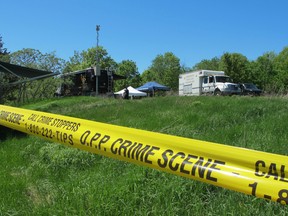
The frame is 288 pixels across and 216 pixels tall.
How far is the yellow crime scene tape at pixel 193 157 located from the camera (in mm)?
2193

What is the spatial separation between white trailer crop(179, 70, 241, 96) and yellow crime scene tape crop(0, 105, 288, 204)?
1070 inches

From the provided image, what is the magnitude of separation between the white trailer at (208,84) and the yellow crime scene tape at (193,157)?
89.2ft

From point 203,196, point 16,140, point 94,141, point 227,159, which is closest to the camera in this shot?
point 227,159

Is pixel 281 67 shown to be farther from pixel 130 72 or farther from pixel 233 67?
pixel 130 72

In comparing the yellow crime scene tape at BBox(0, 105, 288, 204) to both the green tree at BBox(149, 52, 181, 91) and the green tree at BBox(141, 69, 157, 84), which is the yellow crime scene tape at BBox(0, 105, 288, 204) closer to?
the green tree at BBox(149, 52, 181, 91)

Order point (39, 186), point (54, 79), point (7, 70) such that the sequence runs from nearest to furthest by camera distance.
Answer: point (39, 186) < point (7, 70) < point (54, 79)

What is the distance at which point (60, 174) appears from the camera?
5383 millimetres

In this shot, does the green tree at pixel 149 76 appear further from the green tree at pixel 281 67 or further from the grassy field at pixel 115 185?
the grassy field at pixel 115 185

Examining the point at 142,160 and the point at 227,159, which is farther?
the point at 142,160

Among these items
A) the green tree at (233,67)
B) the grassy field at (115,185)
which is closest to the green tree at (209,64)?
the green tree at (233,67)

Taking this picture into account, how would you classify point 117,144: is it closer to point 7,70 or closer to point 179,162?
point 179,162

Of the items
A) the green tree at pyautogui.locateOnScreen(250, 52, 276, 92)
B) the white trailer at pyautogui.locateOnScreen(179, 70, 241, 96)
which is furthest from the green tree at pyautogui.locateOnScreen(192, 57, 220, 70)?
the white trailer at pyautogui.locateOnScreen(179, 70, 241, 96)

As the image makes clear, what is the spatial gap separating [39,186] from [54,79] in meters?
38.9

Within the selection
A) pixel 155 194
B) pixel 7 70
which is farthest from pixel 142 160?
pixel 7 70
